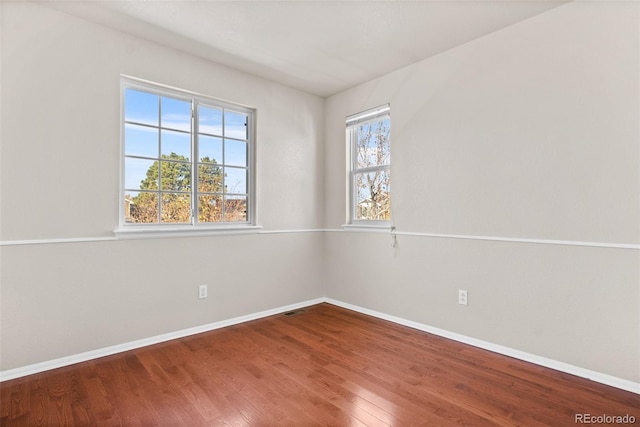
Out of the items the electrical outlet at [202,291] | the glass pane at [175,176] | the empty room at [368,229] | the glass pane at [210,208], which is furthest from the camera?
the glass pane at [210,208]

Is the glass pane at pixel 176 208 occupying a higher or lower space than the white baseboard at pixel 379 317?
higher

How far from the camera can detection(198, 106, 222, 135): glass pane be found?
3246 mm

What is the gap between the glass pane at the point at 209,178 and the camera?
3240 millimetres

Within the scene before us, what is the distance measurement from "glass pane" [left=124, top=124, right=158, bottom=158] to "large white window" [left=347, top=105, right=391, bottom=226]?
213 cm

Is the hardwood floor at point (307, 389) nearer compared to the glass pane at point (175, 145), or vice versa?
the hardwood floor at point (307, 389)

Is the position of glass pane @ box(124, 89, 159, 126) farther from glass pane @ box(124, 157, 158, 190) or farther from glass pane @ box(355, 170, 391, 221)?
glass pane @ box(355, 170, 391, 221)

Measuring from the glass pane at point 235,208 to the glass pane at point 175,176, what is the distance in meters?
0.44

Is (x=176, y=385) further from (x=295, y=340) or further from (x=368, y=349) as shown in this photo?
(x=368, y=349)

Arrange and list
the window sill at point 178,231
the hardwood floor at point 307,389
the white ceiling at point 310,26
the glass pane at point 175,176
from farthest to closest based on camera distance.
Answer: the glass pane at point 175,176, the window sill at point 178,231, the white ceiling at point 310,26, the hardwood floor at point 307,389

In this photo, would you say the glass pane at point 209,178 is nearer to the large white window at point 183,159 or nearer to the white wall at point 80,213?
the large white window at point 183,159

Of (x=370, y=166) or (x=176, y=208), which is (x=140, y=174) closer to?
(x=176, y=208)

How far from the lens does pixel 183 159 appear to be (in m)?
3.12

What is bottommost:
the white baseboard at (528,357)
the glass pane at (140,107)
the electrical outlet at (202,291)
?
the white baseboard at (528,357)

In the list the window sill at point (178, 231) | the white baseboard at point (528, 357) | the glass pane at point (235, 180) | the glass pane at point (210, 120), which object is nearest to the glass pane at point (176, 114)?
the glass pane at point (210, 120)
